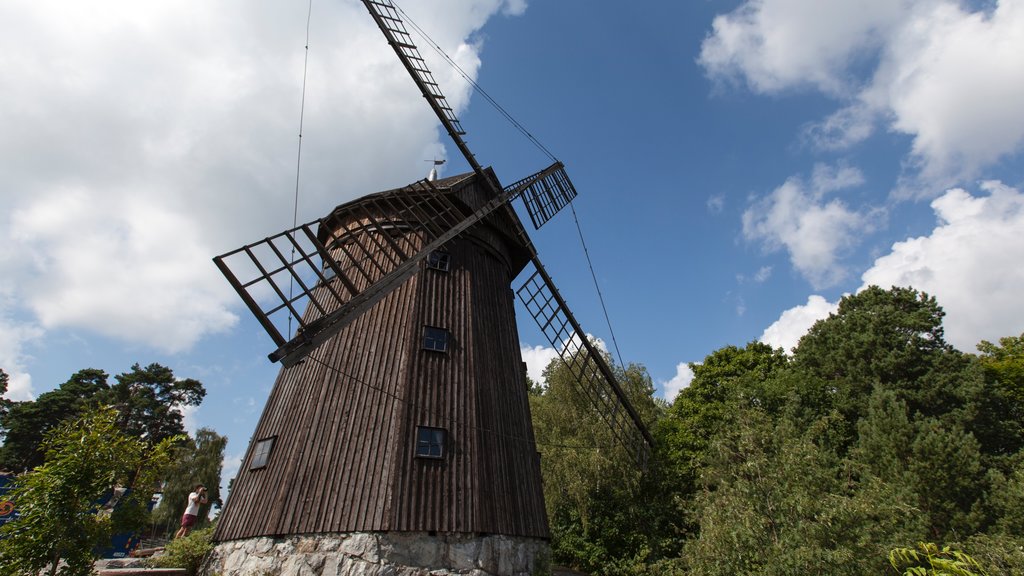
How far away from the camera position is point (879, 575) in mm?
10828

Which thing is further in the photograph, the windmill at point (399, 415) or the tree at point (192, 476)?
the tree at point (192, 476)

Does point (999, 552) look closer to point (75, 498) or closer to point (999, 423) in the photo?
point (999, 423)

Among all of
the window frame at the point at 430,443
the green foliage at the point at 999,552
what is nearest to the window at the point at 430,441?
the window frame at the point at 430,443

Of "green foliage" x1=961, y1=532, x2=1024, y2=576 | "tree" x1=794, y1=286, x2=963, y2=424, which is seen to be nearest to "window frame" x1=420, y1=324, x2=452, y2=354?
"green foliage" x1=961, y1=532, x2=1024, y2=576

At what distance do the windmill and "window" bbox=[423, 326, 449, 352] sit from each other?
0.09 ft

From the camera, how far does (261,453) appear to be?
11.7 m

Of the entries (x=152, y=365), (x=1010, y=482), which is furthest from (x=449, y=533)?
(x=152, y=365)

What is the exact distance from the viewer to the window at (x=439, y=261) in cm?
1355

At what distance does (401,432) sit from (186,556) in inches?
228

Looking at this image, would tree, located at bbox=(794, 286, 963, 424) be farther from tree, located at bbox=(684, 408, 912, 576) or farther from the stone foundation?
the stone foundation

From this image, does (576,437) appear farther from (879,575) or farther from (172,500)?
(172,500)

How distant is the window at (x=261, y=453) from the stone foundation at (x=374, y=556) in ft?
5.03

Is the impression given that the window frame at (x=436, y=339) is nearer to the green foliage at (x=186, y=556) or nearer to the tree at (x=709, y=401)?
the green foliage at (x=186, y=556)

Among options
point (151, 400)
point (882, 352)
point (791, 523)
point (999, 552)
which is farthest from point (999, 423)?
point (151, 400)
